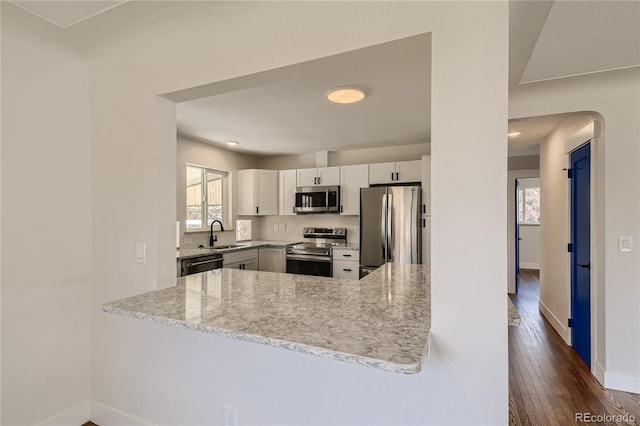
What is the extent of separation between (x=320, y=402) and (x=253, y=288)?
710 mm

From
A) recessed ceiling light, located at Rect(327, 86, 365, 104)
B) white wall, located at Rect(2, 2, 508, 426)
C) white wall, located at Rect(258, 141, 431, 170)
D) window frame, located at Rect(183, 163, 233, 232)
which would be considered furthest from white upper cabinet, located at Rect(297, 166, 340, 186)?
white wall, located at Rect(2, 2, 508, 426)

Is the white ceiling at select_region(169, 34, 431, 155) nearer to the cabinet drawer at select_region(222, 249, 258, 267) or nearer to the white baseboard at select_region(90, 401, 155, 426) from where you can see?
the cabinet drawer at select_region(222, 249, 258, 267)

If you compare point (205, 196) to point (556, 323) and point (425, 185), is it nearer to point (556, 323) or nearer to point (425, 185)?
point (425, 185)

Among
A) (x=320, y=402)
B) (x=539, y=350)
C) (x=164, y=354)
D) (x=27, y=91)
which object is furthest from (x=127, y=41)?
(x=539, y=350)

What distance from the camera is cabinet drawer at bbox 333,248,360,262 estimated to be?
4.45 meters

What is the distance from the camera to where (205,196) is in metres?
4.70

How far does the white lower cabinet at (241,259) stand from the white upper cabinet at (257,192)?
30.7 inches

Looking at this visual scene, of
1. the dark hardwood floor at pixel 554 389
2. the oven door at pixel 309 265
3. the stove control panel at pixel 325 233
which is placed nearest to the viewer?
the dark hardwood floor at pixel 554 389

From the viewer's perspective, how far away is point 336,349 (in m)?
0.98

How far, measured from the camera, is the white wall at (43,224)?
5.59 ft

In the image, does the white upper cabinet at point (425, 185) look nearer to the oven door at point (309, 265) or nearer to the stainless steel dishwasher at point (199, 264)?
the oven door at point (309, 265)

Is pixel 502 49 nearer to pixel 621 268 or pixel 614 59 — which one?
pixel 614 59

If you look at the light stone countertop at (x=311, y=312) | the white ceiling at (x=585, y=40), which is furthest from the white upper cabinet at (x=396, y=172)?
the light stone countertop at (x=311, y=312)

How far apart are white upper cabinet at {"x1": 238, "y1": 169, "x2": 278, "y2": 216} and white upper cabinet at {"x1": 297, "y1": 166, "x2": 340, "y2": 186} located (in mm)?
513
